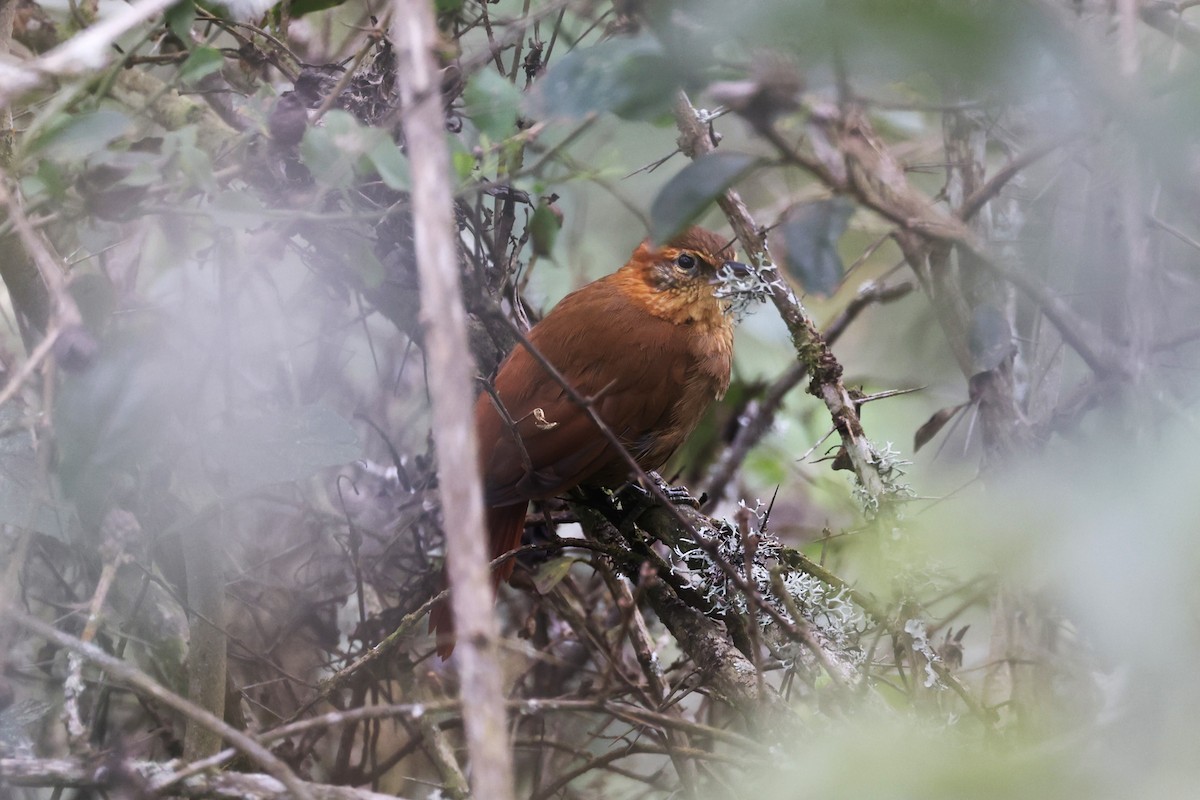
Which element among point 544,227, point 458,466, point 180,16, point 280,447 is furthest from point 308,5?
point 458,466

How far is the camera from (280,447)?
2.05 m

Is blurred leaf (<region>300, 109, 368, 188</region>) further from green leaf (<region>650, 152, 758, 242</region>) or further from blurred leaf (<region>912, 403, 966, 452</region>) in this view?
blurred leaf (<region>912, 403, 966, 452</region>)

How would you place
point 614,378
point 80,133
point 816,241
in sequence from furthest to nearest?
point 614,378, point 80,133, point 816,241

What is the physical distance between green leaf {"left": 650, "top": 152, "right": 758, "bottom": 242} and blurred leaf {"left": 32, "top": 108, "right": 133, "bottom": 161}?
2.94ft

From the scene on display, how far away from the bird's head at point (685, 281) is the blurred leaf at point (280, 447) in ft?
4.36

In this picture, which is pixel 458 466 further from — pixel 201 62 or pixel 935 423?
pixel 935 423

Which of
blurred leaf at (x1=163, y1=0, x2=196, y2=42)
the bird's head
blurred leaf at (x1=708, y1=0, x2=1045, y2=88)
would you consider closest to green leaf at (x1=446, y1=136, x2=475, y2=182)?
blurred leaf at (x1=163, y1=0, x2=196, y2=42)

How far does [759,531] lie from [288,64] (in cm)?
160

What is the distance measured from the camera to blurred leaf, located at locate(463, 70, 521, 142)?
5.90 feet

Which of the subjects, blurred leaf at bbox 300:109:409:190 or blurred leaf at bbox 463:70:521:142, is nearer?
blurred leaf at bbox 300:109:409:190

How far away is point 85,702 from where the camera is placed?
2324 mm

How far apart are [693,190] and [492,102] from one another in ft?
1.92

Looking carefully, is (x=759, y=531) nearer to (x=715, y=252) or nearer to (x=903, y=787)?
(x=715, y=252)

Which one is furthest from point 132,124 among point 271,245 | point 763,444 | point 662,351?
point 763,444
